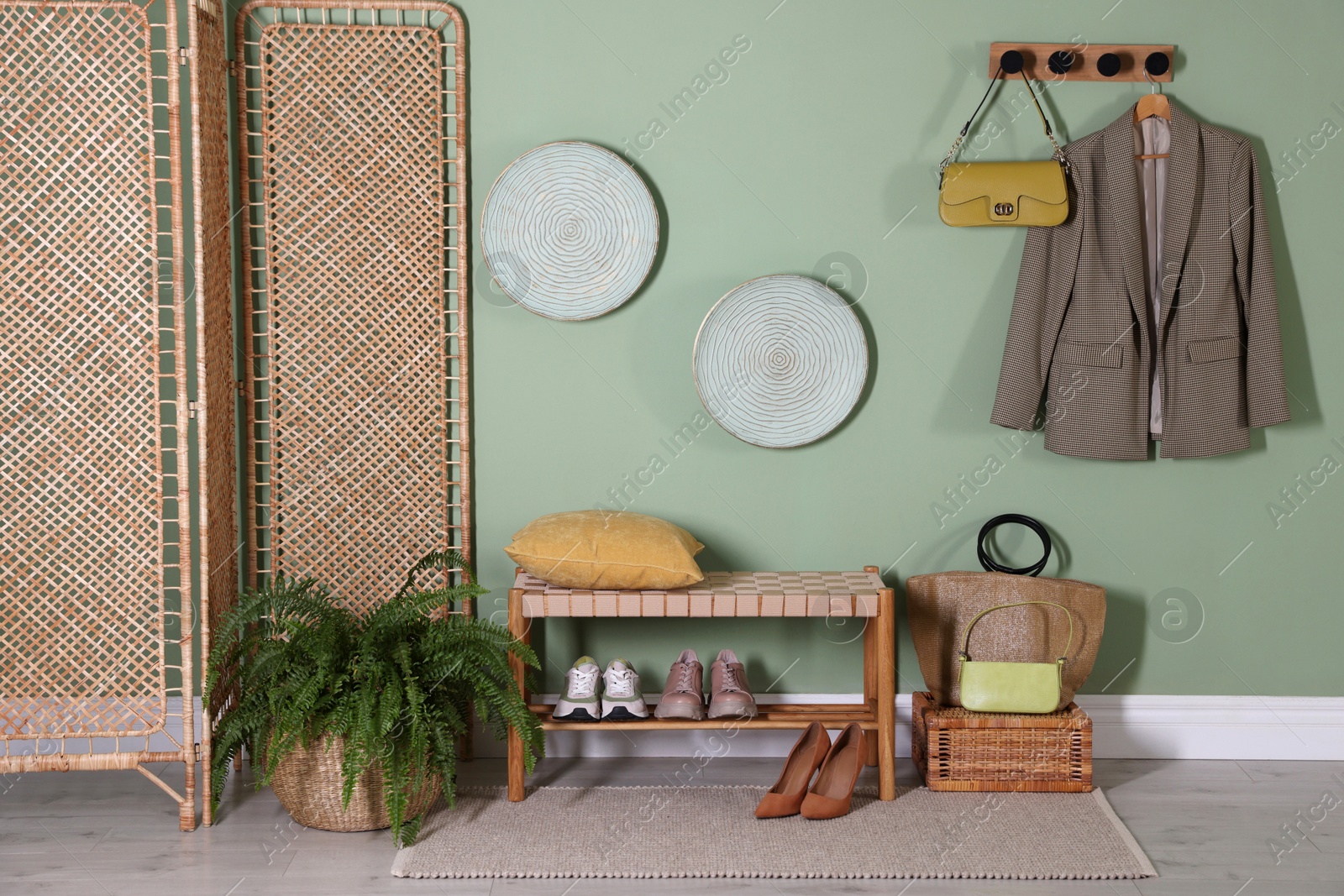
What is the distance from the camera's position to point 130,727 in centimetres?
253

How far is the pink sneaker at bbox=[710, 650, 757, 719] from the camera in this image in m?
2.58

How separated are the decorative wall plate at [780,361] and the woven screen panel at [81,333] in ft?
4.57

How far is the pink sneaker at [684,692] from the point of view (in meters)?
2.57

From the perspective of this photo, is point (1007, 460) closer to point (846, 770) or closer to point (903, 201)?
point (903, 201)

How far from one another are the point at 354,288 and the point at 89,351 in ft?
2.13

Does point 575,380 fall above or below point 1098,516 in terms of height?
above

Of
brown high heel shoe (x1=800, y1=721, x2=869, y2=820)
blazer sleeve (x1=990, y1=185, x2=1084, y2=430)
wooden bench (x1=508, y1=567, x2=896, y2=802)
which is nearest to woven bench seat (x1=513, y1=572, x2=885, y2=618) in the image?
wooden bench (x1=508, y1=567, x2=896, y2=802)

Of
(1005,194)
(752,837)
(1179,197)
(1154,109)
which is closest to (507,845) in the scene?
(752,837)

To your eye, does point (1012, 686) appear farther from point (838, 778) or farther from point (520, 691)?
point (520, 691)

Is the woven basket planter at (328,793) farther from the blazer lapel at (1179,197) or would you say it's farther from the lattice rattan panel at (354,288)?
the blazer lapel at (1179,197)

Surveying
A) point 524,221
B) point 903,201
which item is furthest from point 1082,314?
point 524,221

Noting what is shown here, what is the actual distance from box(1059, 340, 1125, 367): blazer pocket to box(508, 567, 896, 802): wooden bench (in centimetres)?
78

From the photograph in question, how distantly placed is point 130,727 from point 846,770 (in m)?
1.79

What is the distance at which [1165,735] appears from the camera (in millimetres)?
2895
